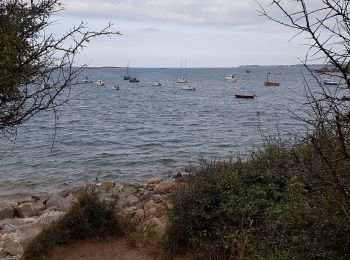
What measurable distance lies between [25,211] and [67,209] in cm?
444

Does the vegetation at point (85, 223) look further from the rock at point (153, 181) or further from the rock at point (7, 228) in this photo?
the rock at point (153, 181)

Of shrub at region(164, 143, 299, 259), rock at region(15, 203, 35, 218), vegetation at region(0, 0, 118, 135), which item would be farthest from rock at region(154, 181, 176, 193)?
vegetation at region(0, 0, 118, 135)

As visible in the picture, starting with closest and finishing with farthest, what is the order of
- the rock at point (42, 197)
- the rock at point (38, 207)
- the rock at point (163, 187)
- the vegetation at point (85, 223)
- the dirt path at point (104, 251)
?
the dirt path at point (104, 251)
the vegetation at point (85, 223)
the rock at point (38, 207)
the rock at point (42, 197)
the rock at point (163, 187)

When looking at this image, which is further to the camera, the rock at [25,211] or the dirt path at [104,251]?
the rock at [25,211]

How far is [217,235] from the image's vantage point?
7332 millimetres

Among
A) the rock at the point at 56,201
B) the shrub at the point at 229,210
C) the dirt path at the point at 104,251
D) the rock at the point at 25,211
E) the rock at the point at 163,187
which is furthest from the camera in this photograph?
the rock at the point at 163,187

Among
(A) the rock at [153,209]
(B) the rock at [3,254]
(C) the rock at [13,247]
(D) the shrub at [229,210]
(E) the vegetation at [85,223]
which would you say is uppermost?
(D) the shrub at [229,210]

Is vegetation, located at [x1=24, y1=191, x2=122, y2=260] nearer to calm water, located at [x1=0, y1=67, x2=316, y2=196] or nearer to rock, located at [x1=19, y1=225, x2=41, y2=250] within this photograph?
rock, located at [x1=19, y1=225, x2=41, y2=250]

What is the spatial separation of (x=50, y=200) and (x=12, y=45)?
11.7 metres

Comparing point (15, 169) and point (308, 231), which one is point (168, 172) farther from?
point (308, 231)

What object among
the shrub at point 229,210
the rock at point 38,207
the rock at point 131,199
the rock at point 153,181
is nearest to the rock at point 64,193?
the rock at point 38,207

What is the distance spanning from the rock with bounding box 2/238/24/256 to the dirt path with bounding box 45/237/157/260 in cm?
101

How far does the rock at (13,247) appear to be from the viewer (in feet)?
29.0

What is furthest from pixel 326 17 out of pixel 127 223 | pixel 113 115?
pixel 113 115
